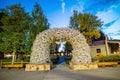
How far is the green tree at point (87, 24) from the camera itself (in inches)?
1198

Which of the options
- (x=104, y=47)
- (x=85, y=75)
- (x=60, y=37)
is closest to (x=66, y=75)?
(x=85, y=75)

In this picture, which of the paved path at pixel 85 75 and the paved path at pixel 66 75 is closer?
the paved path at pixel 85 75

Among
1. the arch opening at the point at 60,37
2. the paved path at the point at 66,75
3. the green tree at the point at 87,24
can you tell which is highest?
the green tree at the point at 87,24

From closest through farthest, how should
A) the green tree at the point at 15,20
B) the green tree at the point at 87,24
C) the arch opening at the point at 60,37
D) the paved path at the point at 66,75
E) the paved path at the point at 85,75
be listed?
the paved path at the point at 85,75 → the paved path at the point at 66,75 → the arch opening at the point at 60,37 → the green tree at the point at 15,20 → the green tree at the point at 87,24

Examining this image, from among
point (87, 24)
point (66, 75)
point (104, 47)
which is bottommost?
point (66, 75)

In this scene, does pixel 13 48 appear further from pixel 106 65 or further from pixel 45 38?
pixel 106 65

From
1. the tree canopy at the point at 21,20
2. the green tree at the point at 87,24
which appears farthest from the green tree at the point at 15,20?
the green tree at the point at 87,24

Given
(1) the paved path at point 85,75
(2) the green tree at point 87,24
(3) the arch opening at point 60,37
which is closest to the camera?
(1) the paved path at point 85,75

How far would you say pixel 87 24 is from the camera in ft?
100

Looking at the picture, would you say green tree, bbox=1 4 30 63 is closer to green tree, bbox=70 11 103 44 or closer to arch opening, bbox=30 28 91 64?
green tree, bbox=70 11 103 44

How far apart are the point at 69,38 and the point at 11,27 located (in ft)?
52.2

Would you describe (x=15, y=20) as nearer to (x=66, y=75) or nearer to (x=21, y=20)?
(x=21, y=20)

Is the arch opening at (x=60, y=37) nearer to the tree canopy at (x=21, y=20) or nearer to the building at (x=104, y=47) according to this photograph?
the tree canopy at (x=21, y=20)

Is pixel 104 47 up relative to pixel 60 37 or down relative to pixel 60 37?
down
